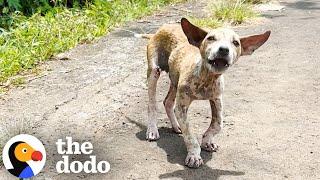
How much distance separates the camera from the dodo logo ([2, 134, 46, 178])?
11.1ft

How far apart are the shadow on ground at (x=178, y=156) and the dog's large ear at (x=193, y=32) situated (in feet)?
3.06

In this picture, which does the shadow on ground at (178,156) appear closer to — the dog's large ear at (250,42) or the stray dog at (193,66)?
the stray dog at (193,66)

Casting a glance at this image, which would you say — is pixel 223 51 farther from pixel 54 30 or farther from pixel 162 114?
pixel 54 30

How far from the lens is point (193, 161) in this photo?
412cm

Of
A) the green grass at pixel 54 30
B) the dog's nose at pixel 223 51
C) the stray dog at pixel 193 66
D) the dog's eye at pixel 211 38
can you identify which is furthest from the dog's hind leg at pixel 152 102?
the green grass at pixel 54 30

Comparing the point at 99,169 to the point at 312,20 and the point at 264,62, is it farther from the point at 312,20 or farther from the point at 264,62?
the point at 312,20

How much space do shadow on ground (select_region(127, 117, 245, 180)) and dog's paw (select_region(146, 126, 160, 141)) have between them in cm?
4

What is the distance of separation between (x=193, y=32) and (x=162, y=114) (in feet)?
4.98

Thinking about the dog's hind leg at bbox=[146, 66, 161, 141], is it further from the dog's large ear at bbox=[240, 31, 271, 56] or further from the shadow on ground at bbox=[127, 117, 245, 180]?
the dog's large ear at bbox=[240, 31, 271, 56]

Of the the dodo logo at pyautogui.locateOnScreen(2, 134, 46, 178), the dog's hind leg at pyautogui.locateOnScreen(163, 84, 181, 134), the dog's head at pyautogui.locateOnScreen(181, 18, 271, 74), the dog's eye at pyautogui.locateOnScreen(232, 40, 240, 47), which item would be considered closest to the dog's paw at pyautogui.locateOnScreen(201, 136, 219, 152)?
the dog's hind leg at pyautogui.locateOnScreen(163, 84, 181, 134)

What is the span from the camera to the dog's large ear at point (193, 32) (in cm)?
397

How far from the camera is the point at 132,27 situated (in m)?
9.15

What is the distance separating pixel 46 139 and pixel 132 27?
473 cm

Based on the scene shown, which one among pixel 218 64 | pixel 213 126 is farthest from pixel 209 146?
pixel 218 64
